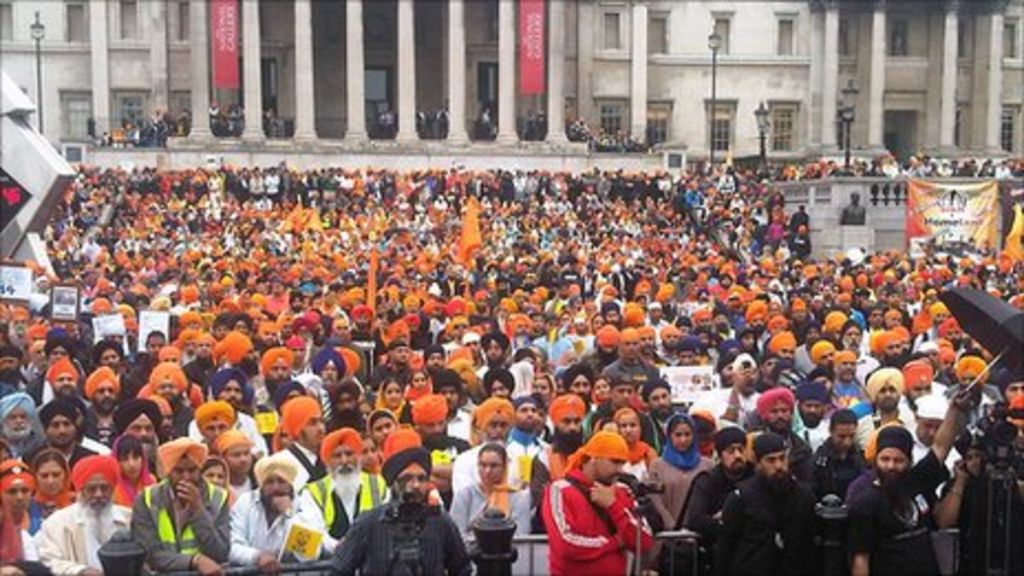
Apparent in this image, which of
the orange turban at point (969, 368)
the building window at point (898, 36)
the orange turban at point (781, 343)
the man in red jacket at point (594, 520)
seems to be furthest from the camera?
the building window at point (898, 36)

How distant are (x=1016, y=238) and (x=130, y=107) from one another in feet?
137

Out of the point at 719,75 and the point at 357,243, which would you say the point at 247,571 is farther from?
the point at 719,75

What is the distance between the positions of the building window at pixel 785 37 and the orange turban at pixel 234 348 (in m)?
54.3

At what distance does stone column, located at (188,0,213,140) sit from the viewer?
53969 mm

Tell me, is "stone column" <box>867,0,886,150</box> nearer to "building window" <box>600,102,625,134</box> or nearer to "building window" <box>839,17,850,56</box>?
"building window" <box>839,17,850,56</box>

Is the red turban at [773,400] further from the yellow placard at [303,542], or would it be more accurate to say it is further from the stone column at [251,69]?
the stone column at [251,69]

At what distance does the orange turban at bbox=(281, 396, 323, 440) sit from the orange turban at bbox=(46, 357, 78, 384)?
291cm

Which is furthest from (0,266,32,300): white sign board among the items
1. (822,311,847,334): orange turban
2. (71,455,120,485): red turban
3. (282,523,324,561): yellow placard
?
(822,311,847,334): orange turban

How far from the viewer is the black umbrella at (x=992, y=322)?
7.34 m

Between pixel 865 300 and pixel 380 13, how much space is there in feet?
148

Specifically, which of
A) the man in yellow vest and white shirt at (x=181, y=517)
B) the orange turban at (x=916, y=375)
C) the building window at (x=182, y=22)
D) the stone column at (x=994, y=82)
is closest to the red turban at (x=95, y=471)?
the man in yellow vest and white shirt at (x=181, y=517)

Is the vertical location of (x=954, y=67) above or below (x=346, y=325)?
above

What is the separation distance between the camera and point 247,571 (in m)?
7.11

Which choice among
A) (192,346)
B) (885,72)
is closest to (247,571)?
(192,346)
